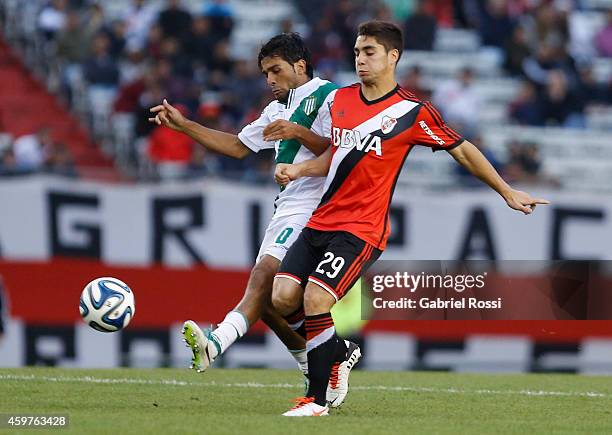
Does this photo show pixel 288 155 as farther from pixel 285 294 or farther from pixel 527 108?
pixel 527 108

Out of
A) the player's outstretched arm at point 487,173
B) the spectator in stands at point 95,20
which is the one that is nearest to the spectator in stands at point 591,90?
the spectator in stands at point 95,20

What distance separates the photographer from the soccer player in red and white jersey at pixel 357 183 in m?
8.53

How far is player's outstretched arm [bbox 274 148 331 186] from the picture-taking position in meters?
8.56

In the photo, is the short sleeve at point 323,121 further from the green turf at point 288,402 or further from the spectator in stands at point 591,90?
the spectator in stands at point 591,90

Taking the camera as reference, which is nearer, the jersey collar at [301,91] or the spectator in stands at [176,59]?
the jersey collar at [301,91]

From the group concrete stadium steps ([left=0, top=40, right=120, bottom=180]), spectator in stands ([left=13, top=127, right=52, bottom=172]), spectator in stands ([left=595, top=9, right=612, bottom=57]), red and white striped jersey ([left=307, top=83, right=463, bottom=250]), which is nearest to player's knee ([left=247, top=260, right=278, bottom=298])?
red and white striped jersey ([left=307, top=83, right=463, bottom=250])

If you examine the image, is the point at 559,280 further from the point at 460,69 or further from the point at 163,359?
the point at 460,69

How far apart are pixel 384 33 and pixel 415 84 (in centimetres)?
1020

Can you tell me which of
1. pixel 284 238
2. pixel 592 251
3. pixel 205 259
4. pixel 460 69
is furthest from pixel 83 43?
pixel 284 238

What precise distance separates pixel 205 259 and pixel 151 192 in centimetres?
87

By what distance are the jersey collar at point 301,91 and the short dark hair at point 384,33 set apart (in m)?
0.64

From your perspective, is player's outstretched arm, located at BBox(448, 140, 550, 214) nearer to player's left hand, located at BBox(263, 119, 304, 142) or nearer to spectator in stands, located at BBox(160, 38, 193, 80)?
player's left hand, located at BBox(263, 119, 304, 142)

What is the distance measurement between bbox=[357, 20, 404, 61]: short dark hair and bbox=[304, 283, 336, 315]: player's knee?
5.24ft

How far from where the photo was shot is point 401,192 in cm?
1375
